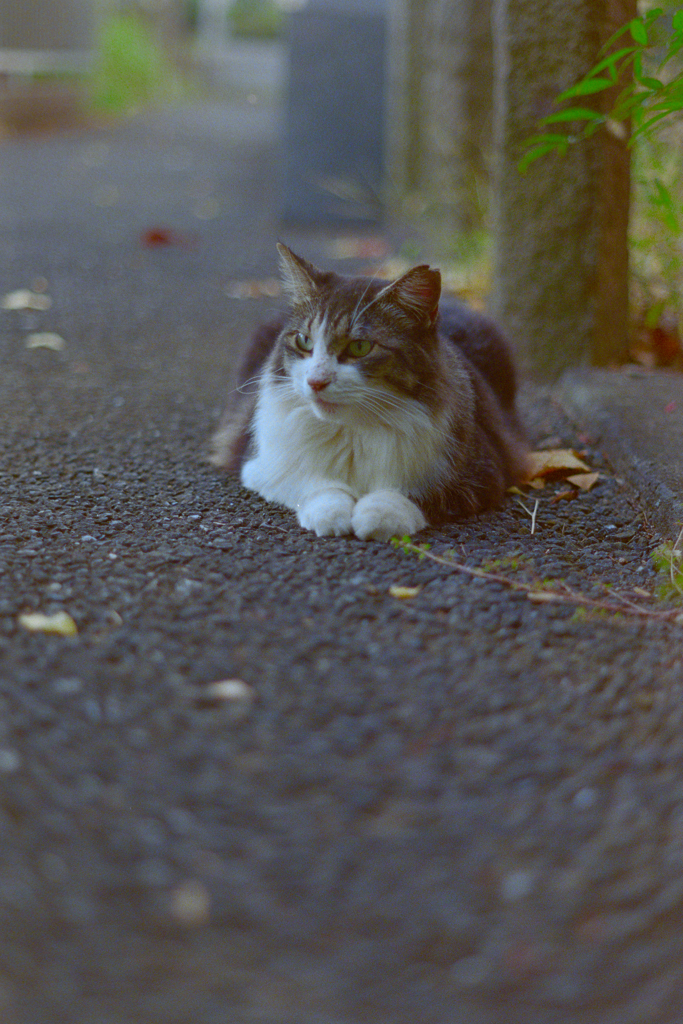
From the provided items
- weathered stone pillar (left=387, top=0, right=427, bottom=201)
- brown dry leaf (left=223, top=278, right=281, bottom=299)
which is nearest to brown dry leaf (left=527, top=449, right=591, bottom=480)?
brown dry leaf (left=223, top=278, right=281, bottom=299)

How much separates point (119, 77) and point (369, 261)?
391 inches

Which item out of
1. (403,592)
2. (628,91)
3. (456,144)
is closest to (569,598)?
(403,592)

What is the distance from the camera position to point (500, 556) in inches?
96.3

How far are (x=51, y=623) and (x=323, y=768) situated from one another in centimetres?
71

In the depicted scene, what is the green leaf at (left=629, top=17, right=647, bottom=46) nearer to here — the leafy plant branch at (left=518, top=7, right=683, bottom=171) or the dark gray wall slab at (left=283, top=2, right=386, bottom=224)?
the leafy plant branch at (left=518, top=7, right=683, bottom=171)

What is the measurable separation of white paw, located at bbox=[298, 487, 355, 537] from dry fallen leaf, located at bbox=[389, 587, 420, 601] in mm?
330

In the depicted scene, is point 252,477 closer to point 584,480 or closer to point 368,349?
point 368,349

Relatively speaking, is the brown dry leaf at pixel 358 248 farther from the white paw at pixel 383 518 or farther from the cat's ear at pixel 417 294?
the white paw at pixel 383 518

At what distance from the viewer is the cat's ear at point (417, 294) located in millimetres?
2516

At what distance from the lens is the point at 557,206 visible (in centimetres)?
376

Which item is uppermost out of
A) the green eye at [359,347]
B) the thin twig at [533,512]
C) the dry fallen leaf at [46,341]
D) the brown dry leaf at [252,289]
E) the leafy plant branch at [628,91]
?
the leafy plant branch at [628,91]

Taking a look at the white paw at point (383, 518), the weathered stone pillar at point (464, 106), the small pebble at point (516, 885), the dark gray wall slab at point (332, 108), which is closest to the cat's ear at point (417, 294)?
the white paw at point (383, 518)

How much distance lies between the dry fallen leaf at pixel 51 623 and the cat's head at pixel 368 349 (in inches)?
33.7

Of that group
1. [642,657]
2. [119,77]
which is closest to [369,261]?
[642,657]
